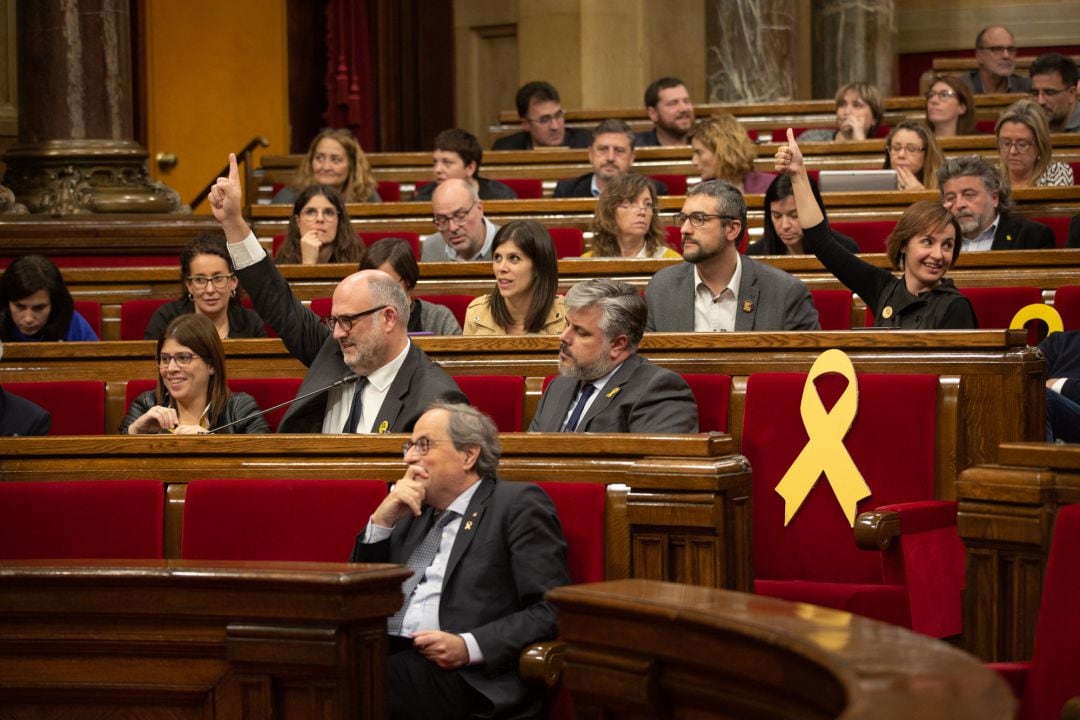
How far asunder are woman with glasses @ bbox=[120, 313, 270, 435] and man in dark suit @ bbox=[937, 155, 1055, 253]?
221cm

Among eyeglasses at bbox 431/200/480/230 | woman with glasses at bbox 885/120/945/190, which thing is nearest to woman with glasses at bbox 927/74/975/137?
woman with glasses at bbox 885/120/945/190

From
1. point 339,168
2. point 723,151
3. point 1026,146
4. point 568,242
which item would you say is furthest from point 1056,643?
point 339,168

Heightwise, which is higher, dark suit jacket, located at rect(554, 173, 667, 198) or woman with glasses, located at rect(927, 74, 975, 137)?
woman with glasses, located at rect(927, 74, 975, 137)

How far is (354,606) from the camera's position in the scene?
210 centimetres

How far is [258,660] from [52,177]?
4.28 meters

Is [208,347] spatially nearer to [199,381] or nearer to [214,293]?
[199,381]

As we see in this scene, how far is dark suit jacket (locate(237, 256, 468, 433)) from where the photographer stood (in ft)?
10.7

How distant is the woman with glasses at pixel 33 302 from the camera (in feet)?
14.2

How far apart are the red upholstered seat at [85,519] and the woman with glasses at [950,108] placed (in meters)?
4.75

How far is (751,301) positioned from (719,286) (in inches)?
3.8

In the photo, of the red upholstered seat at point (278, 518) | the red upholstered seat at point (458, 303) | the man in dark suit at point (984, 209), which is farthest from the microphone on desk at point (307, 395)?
the man in dark suit at point (984, 209)

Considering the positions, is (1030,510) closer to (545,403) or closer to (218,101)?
(545,403)

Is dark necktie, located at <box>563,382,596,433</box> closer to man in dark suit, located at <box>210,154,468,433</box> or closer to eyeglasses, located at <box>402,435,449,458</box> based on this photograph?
man in dark suit, located at <box>210,154,468,433</box>

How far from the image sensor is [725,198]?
3900mm
